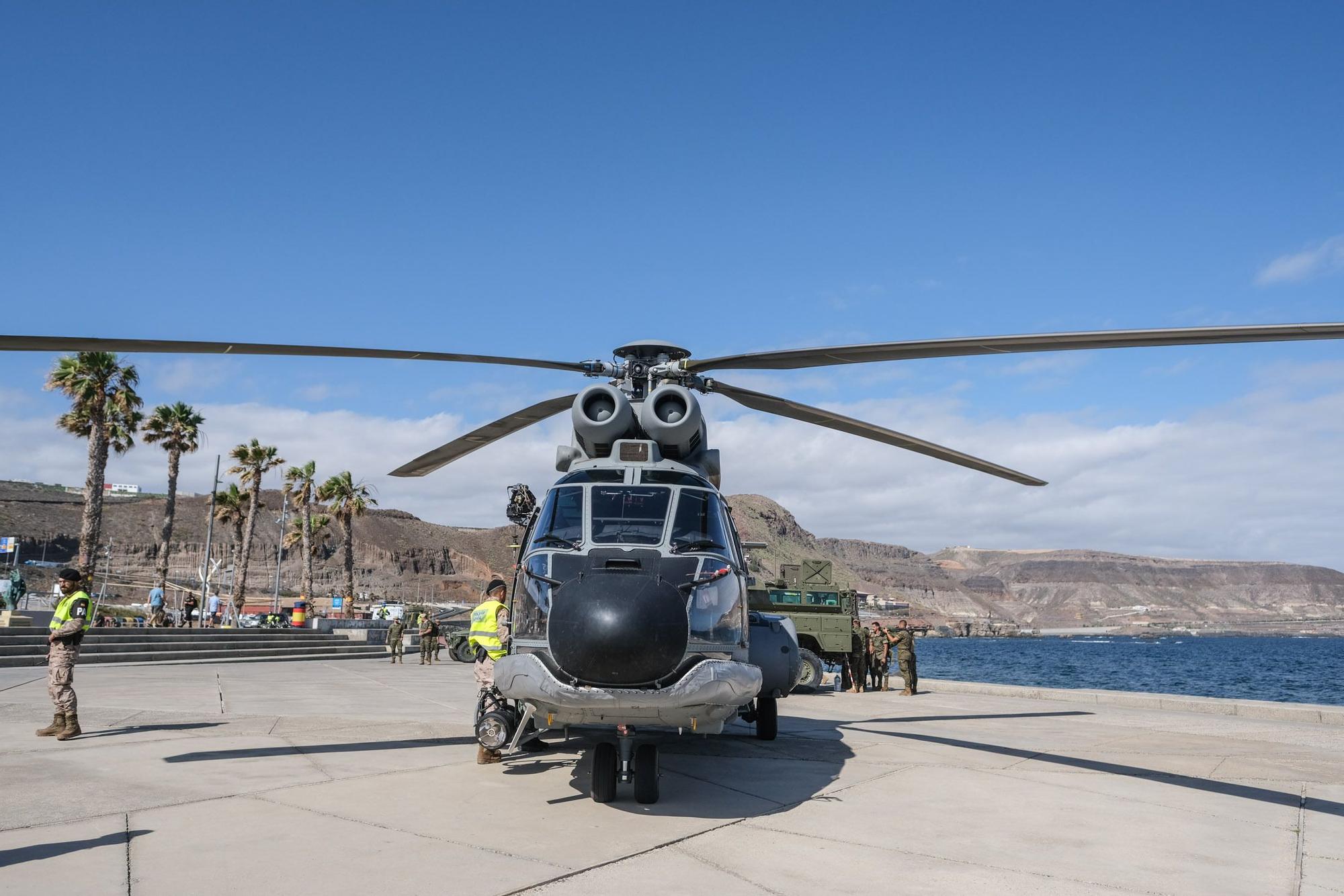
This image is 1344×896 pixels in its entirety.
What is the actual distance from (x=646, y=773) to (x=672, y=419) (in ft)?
9.48

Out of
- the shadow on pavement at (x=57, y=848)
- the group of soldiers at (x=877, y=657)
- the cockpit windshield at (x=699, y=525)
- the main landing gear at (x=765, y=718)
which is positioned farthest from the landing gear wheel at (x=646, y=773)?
the group of soldiers at (x=877, y=657)

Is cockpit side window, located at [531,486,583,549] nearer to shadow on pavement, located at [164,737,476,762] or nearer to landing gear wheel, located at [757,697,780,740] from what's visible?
shadow on pavement, located at [164,737,476,762]

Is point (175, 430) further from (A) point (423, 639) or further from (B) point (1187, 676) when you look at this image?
(B) point (1187, 676)

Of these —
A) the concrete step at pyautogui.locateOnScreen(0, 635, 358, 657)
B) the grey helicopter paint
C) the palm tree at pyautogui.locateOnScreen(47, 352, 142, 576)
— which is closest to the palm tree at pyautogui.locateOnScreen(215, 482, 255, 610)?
the palm tree at pyautogui.locateOnScreen(47, 352, 142, 576)

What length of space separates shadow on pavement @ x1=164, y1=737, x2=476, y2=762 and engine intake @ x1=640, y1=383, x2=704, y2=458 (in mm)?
3674

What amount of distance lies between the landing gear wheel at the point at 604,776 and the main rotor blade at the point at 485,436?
3549 mm

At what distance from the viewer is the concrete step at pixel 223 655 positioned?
18.8m

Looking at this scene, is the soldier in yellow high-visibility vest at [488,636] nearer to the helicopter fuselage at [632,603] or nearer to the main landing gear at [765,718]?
the helicopter fuselage at [632,603]

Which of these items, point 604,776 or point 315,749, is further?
point 315,749

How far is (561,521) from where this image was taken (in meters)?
6.84

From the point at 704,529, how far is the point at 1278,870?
13.1ft

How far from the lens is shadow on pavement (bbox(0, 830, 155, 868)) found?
14.9 feet

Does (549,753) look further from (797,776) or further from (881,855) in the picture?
(881,855)

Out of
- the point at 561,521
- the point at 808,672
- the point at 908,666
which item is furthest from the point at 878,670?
the point at 561,521
